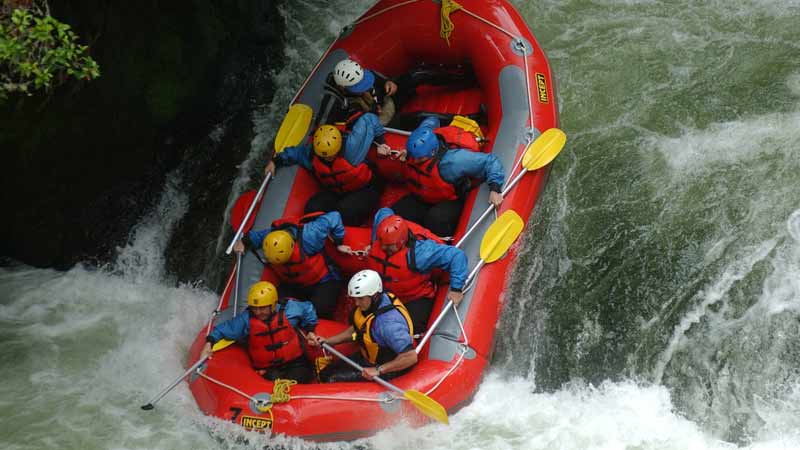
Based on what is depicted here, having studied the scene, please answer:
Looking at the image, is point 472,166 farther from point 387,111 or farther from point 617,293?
point 617,293

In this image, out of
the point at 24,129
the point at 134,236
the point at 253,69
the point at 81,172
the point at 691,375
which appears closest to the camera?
the point at 691,375

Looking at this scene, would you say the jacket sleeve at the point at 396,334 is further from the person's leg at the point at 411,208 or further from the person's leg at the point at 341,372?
the person's leg at the point at 411,208

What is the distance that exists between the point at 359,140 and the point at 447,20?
122 cm

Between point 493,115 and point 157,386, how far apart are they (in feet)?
8.88

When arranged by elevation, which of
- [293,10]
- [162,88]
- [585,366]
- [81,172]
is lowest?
[585,366]

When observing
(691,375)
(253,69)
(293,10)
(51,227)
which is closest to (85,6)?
(51,227)

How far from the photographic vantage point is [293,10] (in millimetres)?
7863

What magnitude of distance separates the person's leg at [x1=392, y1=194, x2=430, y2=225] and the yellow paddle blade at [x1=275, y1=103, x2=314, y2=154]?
34.1 inches

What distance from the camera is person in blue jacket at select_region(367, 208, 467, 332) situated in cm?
501

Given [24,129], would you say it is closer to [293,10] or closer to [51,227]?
[51,227]

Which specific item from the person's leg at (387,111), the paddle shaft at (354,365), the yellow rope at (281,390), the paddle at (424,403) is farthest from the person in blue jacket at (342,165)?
the paddle at (424,403)

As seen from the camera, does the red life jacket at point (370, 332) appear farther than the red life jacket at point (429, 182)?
No

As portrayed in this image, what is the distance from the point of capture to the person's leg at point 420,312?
5.12 metres

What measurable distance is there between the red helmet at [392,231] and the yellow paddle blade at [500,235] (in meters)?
0.51
